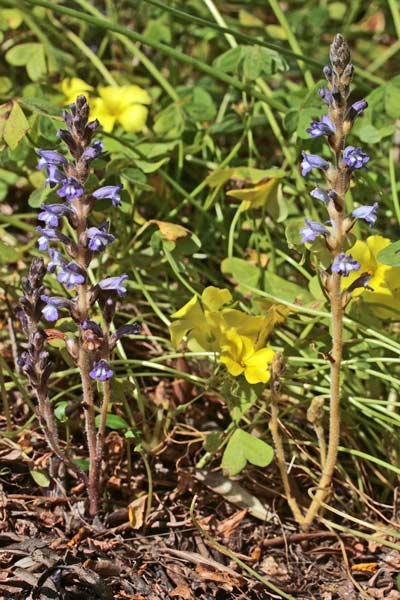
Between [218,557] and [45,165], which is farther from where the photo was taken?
[218,557]

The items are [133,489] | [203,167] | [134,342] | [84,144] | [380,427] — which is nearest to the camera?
[84,144]

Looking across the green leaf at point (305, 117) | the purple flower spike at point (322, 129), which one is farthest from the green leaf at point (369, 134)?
the purple flower spike at point (322, 129)

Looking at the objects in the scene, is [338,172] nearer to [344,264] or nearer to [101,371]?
[344,264]

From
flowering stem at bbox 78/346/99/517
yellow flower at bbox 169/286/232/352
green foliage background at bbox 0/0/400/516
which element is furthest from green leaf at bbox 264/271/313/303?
flowering stem at bbox 78/346/99/517

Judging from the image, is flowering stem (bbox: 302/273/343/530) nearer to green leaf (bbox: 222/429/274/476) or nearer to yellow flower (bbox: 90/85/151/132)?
green leaf (bbox: 222/429/274/476)

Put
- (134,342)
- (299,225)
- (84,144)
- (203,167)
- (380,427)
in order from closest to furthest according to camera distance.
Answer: (84,144) < (299,225) < (380,427) < (134,342) < (203,167)

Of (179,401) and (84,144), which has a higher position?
(84,144)

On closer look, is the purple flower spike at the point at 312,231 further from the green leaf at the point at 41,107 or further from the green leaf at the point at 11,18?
the green leaf at the point at 11,18

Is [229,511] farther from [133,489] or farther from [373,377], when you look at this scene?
[373,377]

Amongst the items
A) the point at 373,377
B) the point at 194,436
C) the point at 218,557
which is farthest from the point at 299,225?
the point at 218,557
